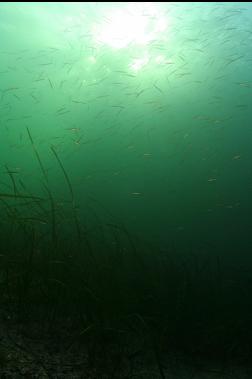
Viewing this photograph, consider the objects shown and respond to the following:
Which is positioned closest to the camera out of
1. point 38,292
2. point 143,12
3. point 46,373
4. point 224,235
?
point 46,373

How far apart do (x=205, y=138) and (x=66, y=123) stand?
65.2 inches

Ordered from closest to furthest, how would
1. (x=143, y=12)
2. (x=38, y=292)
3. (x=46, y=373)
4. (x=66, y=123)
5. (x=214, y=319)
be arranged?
(x=46, y=373)
(x=38, y=292)
(x=214, y=319)
(x=143, y=12)
(x=66, y=123)

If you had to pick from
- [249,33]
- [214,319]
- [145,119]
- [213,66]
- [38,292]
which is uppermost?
[249,33]

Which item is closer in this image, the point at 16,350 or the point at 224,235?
the point at 16,350

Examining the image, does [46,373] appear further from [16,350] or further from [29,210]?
[29,210]

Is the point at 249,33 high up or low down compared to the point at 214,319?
up

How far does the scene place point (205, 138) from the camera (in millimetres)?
4008

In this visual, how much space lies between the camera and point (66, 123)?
4441 mm

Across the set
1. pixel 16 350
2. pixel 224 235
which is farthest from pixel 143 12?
pixel 16 350

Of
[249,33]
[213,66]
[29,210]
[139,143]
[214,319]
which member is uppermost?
[249,33]

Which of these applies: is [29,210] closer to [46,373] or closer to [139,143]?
[46,373]

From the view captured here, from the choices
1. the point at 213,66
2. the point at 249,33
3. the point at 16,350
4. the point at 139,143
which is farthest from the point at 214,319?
the point at 249,33

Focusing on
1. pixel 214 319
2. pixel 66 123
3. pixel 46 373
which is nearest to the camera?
pixel 46 373

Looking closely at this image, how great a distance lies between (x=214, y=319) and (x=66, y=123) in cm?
321
